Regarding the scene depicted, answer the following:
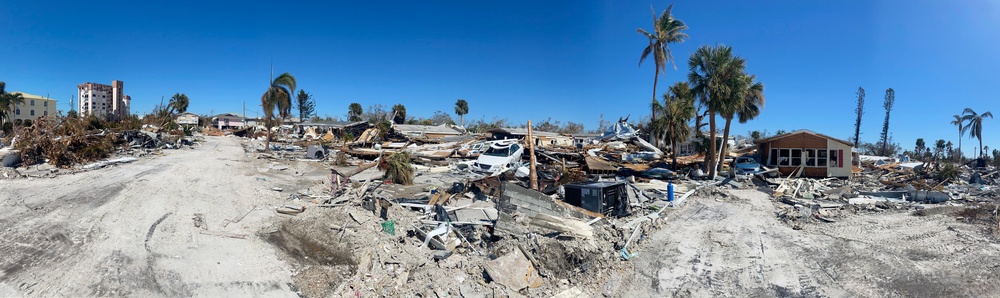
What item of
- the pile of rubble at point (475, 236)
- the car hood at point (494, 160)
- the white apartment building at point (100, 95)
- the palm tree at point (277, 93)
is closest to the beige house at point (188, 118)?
the white apartment building at point (100, 95)

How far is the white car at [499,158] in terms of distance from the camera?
1944cm

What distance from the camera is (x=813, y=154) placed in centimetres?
2205

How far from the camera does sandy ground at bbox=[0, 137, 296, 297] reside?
5.61 meters

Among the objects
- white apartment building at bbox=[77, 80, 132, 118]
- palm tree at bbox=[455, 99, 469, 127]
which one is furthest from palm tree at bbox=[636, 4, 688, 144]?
white apartment building at bbox=[77, 80, 132, 118]

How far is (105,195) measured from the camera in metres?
9.98

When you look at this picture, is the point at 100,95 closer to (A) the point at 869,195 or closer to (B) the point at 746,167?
(B) the point at 746,167

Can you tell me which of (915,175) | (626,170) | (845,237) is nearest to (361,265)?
(845,237)

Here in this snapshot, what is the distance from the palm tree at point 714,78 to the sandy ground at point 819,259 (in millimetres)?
8483

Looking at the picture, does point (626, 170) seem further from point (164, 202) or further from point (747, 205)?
point (164, 202)

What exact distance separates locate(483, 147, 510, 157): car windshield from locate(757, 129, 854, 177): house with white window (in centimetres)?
1278

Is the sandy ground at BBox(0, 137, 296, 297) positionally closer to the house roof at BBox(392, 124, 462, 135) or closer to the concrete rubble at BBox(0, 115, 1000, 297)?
the concrete rubble at BBox(0, 115, 1000, 297)

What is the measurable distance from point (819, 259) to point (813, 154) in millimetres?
16665

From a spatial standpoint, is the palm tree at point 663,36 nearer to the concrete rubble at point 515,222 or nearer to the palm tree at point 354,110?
the concrete rubble at point 515,222

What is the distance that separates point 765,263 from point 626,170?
1351cm
